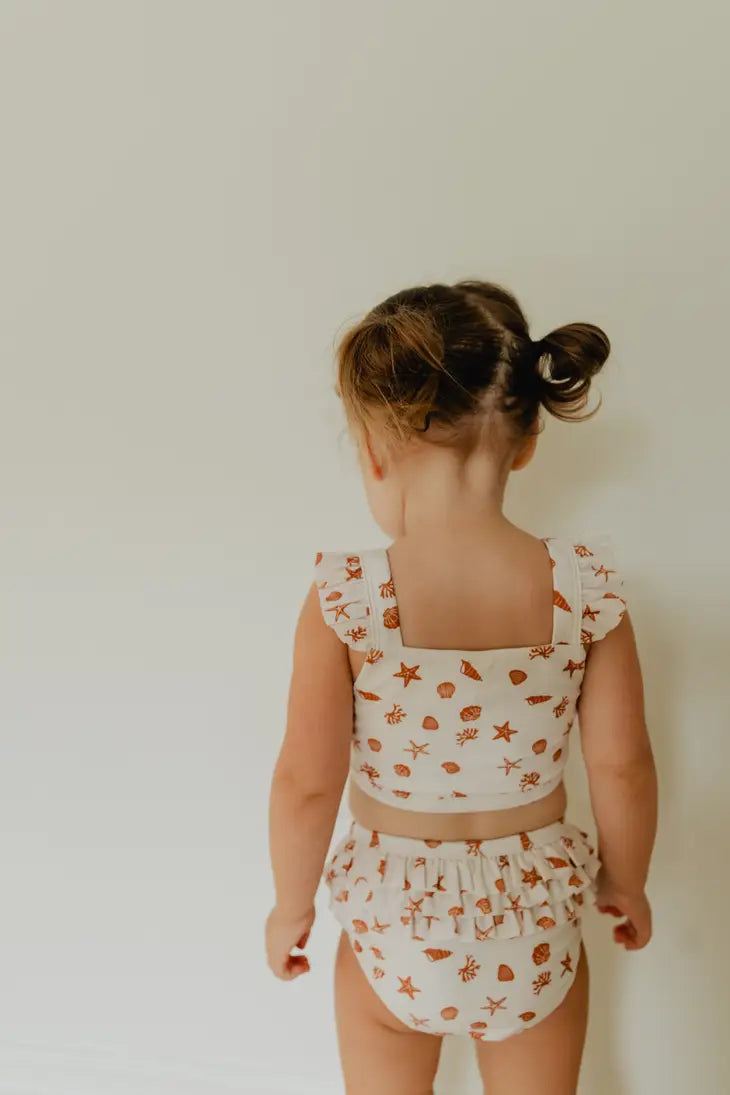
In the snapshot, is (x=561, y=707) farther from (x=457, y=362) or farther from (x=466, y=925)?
→ (x=457, y=362)

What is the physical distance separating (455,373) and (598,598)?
0.83 ft

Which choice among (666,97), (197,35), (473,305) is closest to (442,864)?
(473,305)

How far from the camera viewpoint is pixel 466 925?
0.81 metres

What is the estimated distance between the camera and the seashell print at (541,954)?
0.84 metres

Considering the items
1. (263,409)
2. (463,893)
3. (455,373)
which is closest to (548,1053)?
(463,893)

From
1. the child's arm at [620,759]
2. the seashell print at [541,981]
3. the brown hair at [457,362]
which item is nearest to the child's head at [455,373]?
the brown hair at [457,362]

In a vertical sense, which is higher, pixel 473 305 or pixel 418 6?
pixel 418 6

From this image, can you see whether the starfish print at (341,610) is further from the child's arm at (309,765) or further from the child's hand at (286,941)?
the child's hand at (286,941)

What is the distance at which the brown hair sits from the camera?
2.55 ft

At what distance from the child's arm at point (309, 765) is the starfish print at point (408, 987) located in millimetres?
122

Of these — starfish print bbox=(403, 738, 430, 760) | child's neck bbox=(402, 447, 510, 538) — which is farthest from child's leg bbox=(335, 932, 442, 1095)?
child's neck bbox=(402, 447, 510, 538)

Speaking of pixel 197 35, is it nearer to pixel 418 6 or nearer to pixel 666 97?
pixel 418 6

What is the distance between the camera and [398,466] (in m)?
0.84

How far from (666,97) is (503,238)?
0.24 meters
